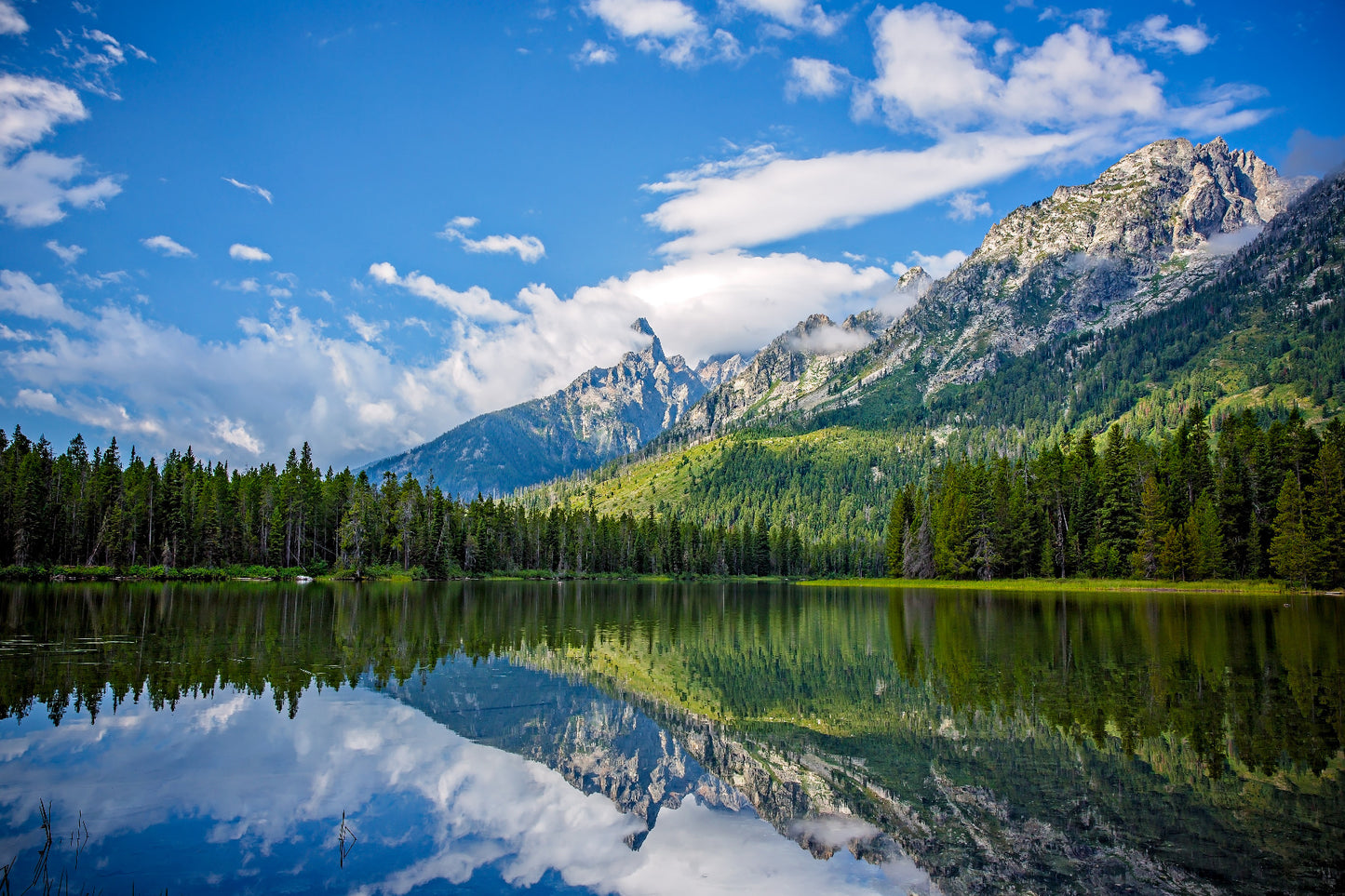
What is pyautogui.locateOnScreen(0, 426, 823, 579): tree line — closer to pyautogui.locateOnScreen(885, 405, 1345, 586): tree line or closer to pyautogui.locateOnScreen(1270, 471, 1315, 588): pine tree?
pyautogui.locateOnScreen(885, 405, 1345, 586): tree line

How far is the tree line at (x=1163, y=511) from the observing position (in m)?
71.2

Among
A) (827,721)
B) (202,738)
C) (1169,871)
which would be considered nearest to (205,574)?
(202,738)

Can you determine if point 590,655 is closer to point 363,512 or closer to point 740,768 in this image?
point 740,768

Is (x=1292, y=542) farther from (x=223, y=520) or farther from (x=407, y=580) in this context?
(x=223, y=520)

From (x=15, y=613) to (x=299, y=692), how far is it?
3250 centimetres

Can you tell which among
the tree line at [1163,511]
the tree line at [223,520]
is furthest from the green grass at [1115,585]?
the tree line at [223,520]

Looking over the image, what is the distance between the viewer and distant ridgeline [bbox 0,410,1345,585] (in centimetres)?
7988

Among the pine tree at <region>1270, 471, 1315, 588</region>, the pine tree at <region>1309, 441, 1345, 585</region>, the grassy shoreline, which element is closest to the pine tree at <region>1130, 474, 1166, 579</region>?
the grassy shoreline

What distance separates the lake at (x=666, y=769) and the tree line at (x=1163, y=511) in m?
50.7

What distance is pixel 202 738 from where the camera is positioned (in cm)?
1642

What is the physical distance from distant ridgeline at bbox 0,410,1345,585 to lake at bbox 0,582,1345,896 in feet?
189

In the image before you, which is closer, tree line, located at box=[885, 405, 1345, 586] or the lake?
the lake

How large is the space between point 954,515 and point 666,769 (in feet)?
330

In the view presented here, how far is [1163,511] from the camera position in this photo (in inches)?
3329
